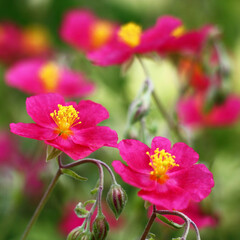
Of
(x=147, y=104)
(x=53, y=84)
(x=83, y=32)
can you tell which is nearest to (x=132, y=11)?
(x=83, y=32)

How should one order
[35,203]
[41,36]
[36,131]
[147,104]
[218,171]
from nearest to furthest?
[36,131] → [147,104] → [35,203] → [218,171] → [41,36]

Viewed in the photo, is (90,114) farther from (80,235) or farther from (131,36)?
(131,36)

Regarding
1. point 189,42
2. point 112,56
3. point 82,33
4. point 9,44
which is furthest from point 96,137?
point 9,44

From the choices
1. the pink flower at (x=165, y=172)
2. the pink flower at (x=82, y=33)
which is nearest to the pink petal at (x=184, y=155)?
the pink flower at (x=165, y=172)

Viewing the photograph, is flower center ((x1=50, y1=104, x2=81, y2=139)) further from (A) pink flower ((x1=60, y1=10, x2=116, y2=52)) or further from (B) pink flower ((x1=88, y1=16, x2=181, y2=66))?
(A) pink flower ((x1=60, y1=10, x2=116, y2=52))

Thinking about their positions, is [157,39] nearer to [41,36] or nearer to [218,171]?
[218,171]

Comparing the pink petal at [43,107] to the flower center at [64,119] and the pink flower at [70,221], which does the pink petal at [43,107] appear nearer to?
the flower center at [64,119]

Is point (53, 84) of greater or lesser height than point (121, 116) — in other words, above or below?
below
